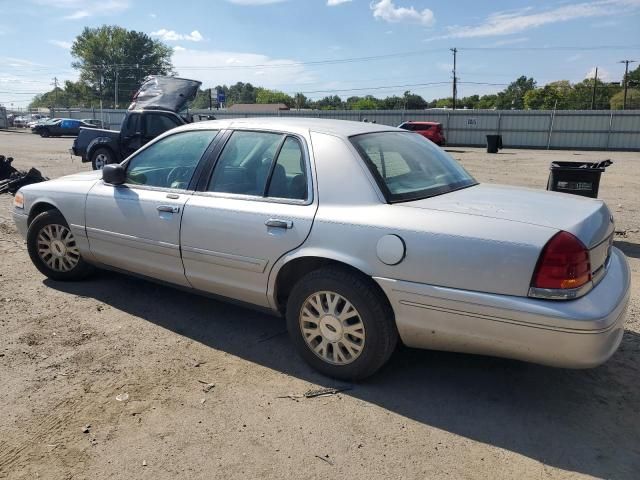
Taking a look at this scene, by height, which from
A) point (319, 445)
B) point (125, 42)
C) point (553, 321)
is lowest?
point (319, 445)

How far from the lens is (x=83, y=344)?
3.74 m

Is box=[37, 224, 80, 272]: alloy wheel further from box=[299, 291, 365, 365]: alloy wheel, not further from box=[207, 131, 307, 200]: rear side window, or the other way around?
box=[299, 291, 365, 365]: alloy wheel

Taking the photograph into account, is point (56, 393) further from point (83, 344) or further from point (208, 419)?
point (208, 419)

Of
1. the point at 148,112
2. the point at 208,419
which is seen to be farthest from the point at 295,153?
the point at 148,112

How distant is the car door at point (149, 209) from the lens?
3893 mm

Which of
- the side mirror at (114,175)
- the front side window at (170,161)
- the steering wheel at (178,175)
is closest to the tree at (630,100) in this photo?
the front side window at (170,161)

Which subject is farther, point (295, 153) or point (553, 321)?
point (295, 153)

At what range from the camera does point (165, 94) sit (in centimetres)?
1432

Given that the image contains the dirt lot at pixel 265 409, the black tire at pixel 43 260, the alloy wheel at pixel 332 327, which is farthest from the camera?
the black tire at pixel 43 260

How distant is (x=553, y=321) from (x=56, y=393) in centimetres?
282

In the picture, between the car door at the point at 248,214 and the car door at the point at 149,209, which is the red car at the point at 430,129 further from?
the car door at the point at 248,214

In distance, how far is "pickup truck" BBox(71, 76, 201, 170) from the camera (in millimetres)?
12953

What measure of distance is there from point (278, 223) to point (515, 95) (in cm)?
11257

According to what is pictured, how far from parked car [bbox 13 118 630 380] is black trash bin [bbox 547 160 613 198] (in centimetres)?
336
